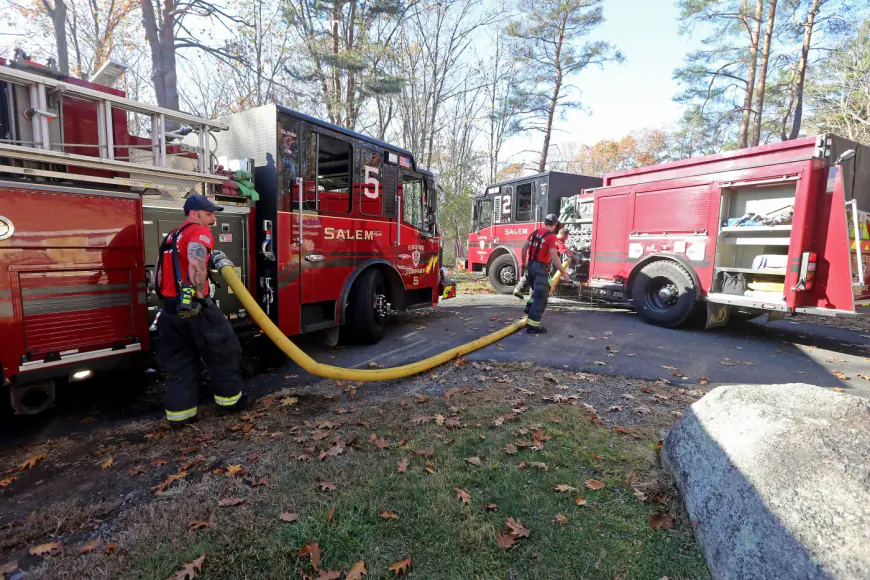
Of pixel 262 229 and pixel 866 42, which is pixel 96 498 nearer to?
pixel 262 229

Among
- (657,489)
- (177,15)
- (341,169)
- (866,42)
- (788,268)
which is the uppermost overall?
(866,42)

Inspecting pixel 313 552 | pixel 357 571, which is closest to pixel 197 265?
pixel 313 552

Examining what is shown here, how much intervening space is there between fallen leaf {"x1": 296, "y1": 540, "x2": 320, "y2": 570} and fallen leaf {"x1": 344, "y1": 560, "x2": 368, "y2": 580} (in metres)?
0.16

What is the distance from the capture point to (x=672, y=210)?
7.79 m

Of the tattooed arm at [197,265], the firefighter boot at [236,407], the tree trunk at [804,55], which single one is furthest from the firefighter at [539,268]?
the tree trunk at [804,55]

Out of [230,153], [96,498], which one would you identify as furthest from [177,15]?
[96,498]

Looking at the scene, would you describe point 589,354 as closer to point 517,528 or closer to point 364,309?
point 364,309

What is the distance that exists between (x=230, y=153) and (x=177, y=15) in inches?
432

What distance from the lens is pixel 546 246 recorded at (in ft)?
23.3

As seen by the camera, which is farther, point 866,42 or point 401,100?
point 401,100

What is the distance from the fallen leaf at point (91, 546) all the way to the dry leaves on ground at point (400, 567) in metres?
1.51

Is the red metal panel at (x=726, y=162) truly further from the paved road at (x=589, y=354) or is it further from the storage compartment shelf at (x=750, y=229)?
the paved road at (x=589, y=354)

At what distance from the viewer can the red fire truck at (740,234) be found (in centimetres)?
604

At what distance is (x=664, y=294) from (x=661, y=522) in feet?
20.6
